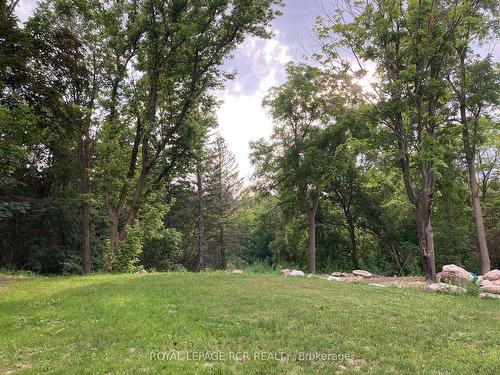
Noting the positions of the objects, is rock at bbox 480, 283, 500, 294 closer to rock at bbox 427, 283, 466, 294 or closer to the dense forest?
rock at bbox 427, 283, 466, 294

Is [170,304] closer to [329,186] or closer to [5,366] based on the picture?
[5,366]

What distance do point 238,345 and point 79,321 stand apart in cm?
330

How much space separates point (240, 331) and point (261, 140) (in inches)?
823

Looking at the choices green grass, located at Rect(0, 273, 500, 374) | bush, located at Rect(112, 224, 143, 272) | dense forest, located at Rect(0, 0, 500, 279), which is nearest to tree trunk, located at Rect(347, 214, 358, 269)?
dense forest, located at Rect(0, 0, 500, 279)

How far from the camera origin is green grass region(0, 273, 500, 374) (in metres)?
5.01

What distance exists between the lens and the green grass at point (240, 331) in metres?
5.01

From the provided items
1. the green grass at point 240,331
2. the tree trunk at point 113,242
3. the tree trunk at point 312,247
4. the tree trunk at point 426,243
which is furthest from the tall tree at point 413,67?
the tree trunk at point 113,242

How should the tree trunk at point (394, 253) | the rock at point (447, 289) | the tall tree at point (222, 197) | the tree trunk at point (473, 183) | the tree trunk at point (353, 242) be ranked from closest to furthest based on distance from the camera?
1. the rock at point (447, 289)
2. the tree trunk at point (473, 183)
3. the tree trunk at point (394, 253)
4. the tree trunk at point (353, 242)
5. the tall tree at point (222, 197)

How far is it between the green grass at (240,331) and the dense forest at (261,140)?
5827mm

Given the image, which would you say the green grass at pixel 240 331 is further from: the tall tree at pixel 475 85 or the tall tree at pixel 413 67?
the tall tree at pixel 475 85

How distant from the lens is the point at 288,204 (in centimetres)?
2777

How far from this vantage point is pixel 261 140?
26.4 metres

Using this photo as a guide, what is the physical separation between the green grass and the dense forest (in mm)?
5827

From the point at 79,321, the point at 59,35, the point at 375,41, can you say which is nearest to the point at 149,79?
the point at 59,35
